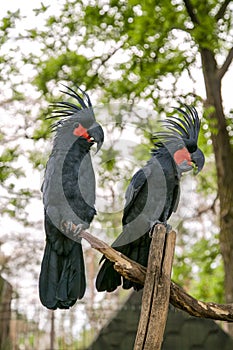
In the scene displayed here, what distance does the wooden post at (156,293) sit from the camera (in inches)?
116

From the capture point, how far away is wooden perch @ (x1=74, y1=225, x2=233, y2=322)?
2.99m

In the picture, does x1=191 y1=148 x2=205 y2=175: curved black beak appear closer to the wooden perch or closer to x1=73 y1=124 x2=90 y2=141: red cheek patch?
x1=73 y1=124 x2=90 y2=141: red cheek patch

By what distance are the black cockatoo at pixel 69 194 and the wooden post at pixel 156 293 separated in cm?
45

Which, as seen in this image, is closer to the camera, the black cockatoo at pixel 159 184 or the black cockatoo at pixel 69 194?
the black cockatoo at pixel 69 194

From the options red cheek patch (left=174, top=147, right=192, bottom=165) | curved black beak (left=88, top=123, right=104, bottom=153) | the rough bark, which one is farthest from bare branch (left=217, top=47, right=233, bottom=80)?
curved black beak (left=88, top=123, right=104, bottom=153)

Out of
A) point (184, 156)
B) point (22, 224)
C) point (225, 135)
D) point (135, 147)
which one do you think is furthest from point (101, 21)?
point (184, 156)

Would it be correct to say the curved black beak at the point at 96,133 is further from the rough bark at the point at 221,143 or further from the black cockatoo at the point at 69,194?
the rough bark at the point at 221,143

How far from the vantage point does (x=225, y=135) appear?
6324 millimetres

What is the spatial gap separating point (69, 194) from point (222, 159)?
3214mm

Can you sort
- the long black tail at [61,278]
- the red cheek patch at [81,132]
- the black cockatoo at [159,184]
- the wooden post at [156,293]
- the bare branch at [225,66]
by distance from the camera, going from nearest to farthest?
the wooden post at [156,293], the long black tail at [61,278], the red cheek patch at [81,132], the black cockatoo at [159,184], the bare branch at [225,66]

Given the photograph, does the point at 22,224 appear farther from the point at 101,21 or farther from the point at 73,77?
the point at 101,21

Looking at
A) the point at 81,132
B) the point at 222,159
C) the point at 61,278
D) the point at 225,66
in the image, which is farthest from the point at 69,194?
the point at 225,66

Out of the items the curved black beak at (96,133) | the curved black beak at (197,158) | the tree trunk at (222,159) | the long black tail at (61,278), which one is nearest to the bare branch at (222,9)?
the tree trunk at (222,159)

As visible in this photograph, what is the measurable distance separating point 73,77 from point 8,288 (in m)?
2.51
